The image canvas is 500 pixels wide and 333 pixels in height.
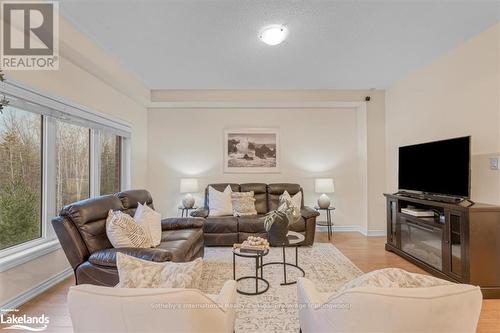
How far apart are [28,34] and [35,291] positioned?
8.19 ft

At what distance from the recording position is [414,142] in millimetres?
3773

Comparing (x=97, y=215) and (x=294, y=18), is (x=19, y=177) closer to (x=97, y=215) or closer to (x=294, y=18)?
(x=97, y=215)

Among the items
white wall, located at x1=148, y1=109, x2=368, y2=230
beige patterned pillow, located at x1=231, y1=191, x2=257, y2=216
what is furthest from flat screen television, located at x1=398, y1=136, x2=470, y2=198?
beige patterned pillow, located at x1=231, y1=191, x2=257, y2=216

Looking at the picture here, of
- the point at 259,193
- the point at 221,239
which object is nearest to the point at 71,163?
the point at 221,239

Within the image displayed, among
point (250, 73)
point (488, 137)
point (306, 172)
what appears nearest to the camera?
point (488, 137)

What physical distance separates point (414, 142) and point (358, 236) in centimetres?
192

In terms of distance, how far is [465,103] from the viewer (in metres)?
2.89

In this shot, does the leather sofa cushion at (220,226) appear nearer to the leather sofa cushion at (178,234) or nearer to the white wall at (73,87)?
the leather sofa cushion at (178,234)

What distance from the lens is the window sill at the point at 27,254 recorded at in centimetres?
212

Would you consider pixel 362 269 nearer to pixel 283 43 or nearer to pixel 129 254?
pixel 129 254

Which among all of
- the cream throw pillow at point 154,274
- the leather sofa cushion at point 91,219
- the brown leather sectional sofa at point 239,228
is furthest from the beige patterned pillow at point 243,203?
the cream throw pillow at point 154,274

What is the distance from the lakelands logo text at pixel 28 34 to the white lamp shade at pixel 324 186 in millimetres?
4187

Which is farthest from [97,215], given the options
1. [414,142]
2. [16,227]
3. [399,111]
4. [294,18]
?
[399,111]

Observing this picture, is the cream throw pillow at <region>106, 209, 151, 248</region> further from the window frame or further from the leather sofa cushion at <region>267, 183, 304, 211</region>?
the leather sofa cushion at <region>267, 183, 304, 211</region>
